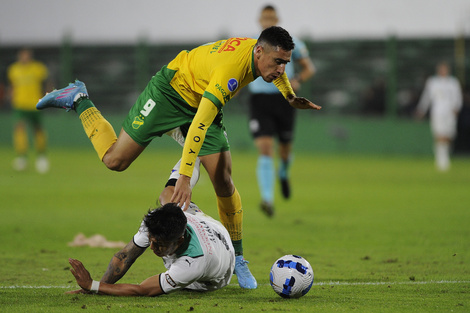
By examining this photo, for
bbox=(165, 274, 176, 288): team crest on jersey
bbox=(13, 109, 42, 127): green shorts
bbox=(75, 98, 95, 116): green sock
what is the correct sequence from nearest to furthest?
bbox=(165, 274, 176, 288): team crest on jersey → bbox=(75, 98, 95, 116): green sock → bbox=(13, 109, 42, 127): green shorts

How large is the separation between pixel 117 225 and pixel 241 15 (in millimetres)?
18719

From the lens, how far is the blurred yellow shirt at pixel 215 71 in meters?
5.83

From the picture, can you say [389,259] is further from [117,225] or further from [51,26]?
[51,26]

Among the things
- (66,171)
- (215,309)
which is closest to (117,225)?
(215,309)

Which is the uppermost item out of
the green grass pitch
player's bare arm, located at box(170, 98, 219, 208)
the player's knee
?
player's bare arm, located at box(170, 98, 219, 208)

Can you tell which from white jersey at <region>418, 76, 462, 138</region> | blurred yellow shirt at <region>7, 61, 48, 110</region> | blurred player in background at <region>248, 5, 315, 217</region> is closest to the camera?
blurred player in background at <region>248, 5, 315, 217</region>

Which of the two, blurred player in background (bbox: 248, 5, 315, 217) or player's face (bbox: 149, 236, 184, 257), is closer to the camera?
player's face (bbox: 149, 236, 184, 257)

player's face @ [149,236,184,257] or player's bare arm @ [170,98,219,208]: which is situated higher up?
player's bare arm @ [170,98,219,208]

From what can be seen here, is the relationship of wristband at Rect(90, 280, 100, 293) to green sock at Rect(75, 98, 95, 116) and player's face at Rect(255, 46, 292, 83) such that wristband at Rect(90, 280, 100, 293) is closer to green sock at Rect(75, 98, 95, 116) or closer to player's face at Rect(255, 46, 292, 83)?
player's face at Rect(255, 46, 292, 83)

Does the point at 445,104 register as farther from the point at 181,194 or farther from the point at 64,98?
the point at 181,194

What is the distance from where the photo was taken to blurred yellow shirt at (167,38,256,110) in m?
5.83

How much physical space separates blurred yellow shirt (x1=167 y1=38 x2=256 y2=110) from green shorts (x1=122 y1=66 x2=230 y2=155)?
0.27 ft

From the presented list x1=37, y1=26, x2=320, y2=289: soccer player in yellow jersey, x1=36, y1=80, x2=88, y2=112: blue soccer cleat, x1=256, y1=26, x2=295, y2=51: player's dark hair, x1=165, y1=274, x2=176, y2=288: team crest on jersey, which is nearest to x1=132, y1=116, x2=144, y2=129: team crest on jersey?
x1=37, y1=26, x2=320, y2=289: soccer player in yellow jersey

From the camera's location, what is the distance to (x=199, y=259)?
5449 mm
